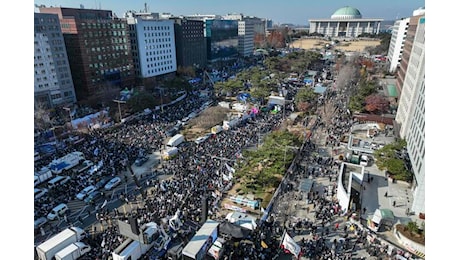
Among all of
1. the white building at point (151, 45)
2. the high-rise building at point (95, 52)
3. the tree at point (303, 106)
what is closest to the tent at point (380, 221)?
the tree at point (303, 106)

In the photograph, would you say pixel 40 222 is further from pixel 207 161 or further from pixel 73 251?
pixel 207 161

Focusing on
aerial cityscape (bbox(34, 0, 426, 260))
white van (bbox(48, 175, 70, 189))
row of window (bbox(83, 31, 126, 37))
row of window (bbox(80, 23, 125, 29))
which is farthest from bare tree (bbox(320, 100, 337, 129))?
row of window (bbox(80, 23, 125, 29))

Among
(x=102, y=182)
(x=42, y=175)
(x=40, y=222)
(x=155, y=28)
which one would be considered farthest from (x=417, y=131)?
(x=155, y=28)

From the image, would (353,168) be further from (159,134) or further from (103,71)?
(103,71)

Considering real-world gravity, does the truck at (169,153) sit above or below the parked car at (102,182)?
above

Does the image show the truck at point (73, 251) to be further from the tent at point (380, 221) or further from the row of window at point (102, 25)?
the row of window at point (102, 25)

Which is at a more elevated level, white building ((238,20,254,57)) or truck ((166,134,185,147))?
white building ((238,20,254,57))

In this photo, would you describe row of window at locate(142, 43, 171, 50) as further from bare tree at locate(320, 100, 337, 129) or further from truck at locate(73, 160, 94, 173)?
bare tree at locate(320, 100, 337, 129)
